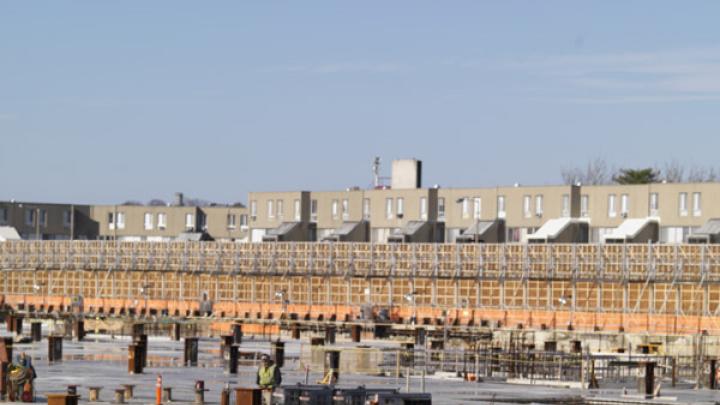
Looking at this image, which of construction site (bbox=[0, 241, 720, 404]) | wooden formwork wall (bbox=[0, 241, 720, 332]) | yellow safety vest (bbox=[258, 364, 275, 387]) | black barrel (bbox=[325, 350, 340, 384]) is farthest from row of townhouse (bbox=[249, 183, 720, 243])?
yellow safety vest (bbox=[258, 364, 275, 387])

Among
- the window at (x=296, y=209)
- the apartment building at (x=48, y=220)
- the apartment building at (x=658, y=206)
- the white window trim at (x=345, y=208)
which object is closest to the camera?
the apartment building at (x=658, y=206)

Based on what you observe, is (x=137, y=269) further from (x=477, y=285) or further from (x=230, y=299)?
(x=477, y=285)

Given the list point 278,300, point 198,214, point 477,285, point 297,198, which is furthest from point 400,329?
point 198,214

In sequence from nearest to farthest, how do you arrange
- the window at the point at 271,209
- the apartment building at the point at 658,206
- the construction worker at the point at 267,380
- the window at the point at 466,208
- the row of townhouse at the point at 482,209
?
1. the construction worker at the point at 267,380
2. the apartment building at the point at 658,206
3. the row of townhouse at the point at 482,209
4. the window at the point at 466,208
5. the window at the point at 271,209

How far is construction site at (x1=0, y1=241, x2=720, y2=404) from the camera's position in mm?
65125

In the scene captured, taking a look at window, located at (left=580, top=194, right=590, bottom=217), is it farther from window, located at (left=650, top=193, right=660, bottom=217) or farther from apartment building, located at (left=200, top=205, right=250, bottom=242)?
apartment building, located at (left=200, top=205, right=250, bottom=242)

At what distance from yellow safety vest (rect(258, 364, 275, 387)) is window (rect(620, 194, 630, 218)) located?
73.9 metres

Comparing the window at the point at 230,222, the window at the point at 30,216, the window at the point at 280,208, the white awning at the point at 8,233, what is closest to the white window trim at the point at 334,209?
the window at the point at 280,208

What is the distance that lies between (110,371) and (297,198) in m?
78.5

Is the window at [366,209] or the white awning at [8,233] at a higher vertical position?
the window at [366,209]

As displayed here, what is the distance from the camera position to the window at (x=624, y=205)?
118312 mm

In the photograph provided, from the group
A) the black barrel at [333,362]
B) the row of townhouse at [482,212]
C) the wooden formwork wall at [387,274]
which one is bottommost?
the black barrel at [333,362]

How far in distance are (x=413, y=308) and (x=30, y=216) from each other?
67.6 meters

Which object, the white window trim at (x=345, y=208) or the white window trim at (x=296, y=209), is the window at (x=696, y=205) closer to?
the white window trim at (x=345, y=208)
